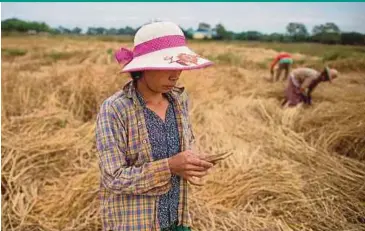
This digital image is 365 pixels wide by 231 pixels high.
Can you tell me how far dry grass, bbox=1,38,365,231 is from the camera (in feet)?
8.57

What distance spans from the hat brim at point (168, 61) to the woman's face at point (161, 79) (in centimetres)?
4

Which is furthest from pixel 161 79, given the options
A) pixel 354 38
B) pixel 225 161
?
pixel 354 38

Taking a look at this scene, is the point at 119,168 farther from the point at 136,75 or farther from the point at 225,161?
the point at 225,161

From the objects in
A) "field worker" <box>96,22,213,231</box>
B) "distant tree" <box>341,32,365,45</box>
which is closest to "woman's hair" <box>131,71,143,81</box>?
"field worker" <box>96,22,213,231</box>

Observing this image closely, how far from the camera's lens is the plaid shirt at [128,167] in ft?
4.08

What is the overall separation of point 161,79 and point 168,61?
6cm

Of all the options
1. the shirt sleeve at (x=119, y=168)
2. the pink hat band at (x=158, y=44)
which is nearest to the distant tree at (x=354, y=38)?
the pink hat band at (x=158, y=44)

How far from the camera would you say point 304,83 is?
533 cm

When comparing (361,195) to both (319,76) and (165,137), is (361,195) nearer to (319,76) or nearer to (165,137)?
(165,137)

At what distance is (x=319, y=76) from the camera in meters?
5.31

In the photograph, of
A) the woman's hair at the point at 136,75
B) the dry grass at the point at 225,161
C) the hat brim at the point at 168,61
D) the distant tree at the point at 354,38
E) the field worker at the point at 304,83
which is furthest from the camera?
the field worker at the point at 304,83

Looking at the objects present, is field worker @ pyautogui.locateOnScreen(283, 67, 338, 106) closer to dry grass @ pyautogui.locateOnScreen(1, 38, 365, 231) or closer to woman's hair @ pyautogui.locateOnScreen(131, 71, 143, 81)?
dry grass @ pyautogui.locateOnScreen(1, 38, 365, 231)

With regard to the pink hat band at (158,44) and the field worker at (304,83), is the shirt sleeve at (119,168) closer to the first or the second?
the pink hat band at (158,44)

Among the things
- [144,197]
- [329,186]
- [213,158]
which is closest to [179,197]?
[144,197]
